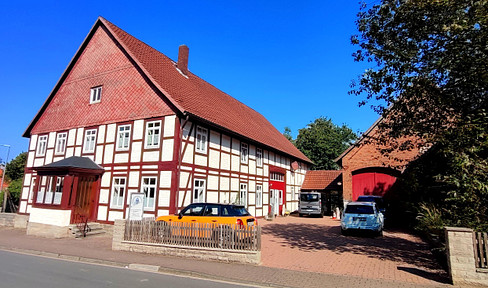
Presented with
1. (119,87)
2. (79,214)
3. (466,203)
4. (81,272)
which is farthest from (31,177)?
(466,203)

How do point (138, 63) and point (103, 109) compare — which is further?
point (103, 109)

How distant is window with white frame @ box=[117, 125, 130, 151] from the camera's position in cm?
1720

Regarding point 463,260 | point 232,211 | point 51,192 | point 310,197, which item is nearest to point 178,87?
point 51,192

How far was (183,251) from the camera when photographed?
10328 millimetres

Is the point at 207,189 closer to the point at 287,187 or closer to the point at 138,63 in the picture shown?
the point at 138,63

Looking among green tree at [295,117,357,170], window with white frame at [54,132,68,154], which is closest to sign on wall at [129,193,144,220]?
window with white frame at [54,132,68,154]

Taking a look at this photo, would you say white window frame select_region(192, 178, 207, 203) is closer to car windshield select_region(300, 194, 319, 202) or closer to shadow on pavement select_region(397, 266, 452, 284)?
shadow on pavement select_region(397, 266, 452, 284)

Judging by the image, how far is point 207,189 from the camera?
1711cm

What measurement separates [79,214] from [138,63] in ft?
29.8

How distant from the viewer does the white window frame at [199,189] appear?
643 inches

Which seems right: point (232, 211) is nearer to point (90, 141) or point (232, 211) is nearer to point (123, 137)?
point (123, 137)

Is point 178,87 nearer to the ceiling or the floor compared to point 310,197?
nearer to the ceiling

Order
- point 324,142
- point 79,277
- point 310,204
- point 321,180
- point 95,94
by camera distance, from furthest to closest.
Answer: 1. point 324,142
2. point 321,180
3. point 310,204
4. point 95,94
5. point 79,277

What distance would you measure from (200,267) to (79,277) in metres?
3.16
